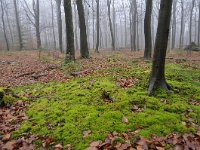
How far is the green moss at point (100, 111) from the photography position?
3.96m

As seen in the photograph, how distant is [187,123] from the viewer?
420 centimetres

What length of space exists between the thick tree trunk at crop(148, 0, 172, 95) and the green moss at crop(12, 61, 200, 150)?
279 mm

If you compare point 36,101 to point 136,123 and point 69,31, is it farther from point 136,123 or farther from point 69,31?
point 69,31

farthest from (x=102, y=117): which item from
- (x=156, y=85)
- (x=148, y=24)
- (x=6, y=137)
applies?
(x=148, y=24)

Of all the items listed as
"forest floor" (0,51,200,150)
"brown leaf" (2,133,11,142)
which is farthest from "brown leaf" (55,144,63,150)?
"brown leaf" (2,133,11,142)

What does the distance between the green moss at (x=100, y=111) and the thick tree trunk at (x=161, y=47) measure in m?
0.28

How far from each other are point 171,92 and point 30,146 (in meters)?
3.72

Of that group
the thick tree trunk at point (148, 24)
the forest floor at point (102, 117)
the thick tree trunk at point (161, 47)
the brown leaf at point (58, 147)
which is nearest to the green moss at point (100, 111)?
the forest floor at point (102, 117)

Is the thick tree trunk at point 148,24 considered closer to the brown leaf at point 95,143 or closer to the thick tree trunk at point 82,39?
the thick tree trunk at point 82,39

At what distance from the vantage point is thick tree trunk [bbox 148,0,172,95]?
5.36m

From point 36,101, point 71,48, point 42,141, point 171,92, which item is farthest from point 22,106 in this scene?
point 71,48

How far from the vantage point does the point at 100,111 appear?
4.70 metres

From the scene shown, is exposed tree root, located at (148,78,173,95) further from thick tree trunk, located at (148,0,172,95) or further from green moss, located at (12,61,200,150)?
green moss, located at (12,61,200,150)

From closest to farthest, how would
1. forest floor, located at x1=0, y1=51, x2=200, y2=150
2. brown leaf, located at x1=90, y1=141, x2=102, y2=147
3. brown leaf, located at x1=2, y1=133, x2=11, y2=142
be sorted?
brown leaf, located at x1=90, y1=141, x2=102, y2=147 < forest floor, located at x1=0, y1=51, x2=200, y2=150 < brown leaf, located at x1=2, y1=133, x2=11, y2=142
